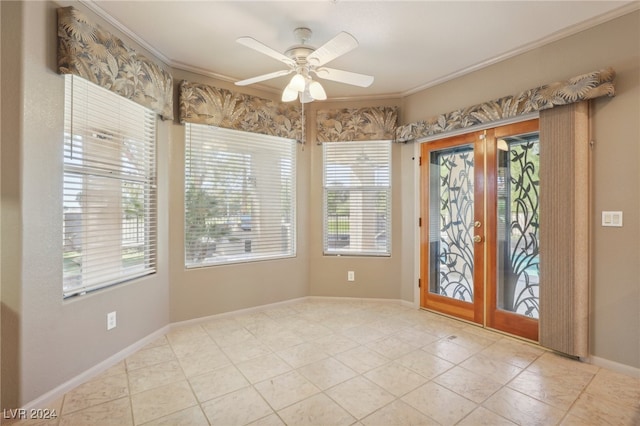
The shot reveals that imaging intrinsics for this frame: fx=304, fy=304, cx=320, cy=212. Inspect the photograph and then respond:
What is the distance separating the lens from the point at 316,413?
72.9 inches

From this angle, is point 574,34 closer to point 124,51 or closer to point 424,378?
point 424,378

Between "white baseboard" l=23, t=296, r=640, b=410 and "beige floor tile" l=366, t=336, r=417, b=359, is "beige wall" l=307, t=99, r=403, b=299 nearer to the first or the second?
"beige floor tile" l=366, t=336, r=417, b=359

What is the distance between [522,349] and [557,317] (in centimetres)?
42

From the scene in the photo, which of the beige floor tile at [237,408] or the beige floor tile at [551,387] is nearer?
the beige floor tile at [237,408]

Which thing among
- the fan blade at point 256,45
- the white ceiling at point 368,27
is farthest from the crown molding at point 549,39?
the fan blade at point 256,45

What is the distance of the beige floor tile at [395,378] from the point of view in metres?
2.11

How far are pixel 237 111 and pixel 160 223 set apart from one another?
1.47 m

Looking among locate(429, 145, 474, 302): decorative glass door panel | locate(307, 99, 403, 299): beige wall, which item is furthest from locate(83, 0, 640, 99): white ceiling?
locate(307, 99, 403, 299): beige wall

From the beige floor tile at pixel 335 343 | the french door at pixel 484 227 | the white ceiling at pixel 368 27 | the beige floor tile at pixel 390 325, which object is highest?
the white ceiling at pixel 368 27

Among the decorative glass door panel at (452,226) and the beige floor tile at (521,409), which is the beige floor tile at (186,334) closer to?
the beige floor tile at (521,409)

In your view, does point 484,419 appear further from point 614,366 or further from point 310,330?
point 310,330

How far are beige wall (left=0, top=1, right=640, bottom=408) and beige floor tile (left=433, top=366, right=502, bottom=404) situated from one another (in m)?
1.04

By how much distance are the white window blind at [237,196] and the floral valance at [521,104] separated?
1.68 metres

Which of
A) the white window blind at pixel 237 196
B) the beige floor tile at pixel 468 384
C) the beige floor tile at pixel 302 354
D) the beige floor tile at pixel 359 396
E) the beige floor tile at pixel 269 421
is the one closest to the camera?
the beige floor tile at pixel 269 421
